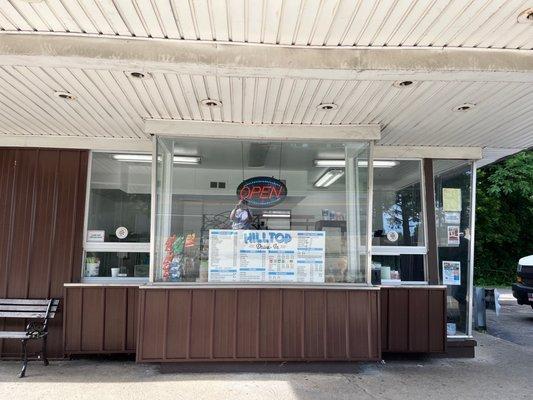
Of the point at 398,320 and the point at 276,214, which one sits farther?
the point at 398,320

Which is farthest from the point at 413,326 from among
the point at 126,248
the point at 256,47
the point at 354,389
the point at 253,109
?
the point at 256,47

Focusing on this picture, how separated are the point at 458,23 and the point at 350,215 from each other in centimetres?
287

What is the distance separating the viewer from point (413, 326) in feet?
19.3

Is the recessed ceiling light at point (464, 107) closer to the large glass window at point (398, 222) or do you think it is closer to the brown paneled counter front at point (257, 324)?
the large glass window at point (398, 222)

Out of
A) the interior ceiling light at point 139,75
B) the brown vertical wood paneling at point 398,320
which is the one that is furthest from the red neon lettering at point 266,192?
the interior ceiling light at point 139,75

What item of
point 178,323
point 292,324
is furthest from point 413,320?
point 178,323

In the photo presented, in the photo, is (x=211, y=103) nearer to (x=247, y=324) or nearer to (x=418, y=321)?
(x=247, y=324)

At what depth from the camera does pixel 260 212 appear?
18.0 feet

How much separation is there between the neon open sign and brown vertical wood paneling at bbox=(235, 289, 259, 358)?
1.06 meters

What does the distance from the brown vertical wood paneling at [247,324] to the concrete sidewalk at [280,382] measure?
0.90 ft

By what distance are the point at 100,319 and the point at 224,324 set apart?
5.43 feet

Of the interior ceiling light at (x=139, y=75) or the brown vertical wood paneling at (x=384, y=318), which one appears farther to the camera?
the brown vertical wood paneling at (x=384, y=318)

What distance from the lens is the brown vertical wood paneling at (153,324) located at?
16.4ft

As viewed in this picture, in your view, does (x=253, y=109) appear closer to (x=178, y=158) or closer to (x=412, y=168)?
(x=178, y=158)
